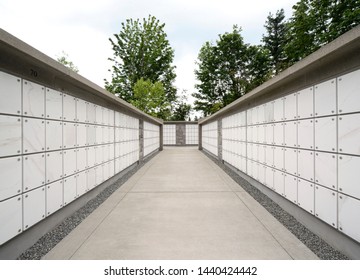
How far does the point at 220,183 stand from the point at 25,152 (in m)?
5.02

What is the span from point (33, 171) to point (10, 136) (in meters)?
0.63

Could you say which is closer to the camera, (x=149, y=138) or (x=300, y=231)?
(x=300, y=231)

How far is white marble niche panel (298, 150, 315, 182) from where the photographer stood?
11.2ft

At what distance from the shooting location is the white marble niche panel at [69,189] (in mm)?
3951

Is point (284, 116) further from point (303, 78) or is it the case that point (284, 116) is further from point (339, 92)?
point (339, 92)

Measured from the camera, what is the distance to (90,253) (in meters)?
2.81

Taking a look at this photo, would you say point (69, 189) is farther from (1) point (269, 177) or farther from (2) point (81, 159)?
(1) point (269, 177)

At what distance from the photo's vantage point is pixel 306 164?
3602 mm

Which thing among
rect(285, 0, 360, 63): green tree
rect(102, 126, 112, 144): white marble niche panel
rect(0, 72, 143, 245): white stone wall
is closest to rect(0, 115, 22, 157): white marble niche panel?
rect(0, 72, 143, 245): white stone wall

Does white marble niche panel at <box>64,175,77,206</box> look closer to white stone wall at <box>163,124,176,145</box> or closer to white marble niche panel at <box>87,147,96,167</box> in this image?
white marble niche panel at <box>87,147,96,167</box>

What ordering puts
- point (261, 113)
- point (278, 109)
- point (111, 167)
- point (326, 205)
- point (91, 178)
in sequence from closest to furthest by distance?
point (326, 205), point (278, 109), point (91, 178), point (261, 113), point (111, 167)

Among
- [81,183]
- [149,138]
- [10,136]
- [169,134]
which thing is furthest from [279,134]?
[169,134]

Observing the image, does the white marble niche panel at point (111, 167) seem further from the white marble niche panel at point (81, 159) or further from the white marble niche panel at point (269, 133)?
the white marble niche panel at point (269, 133)
